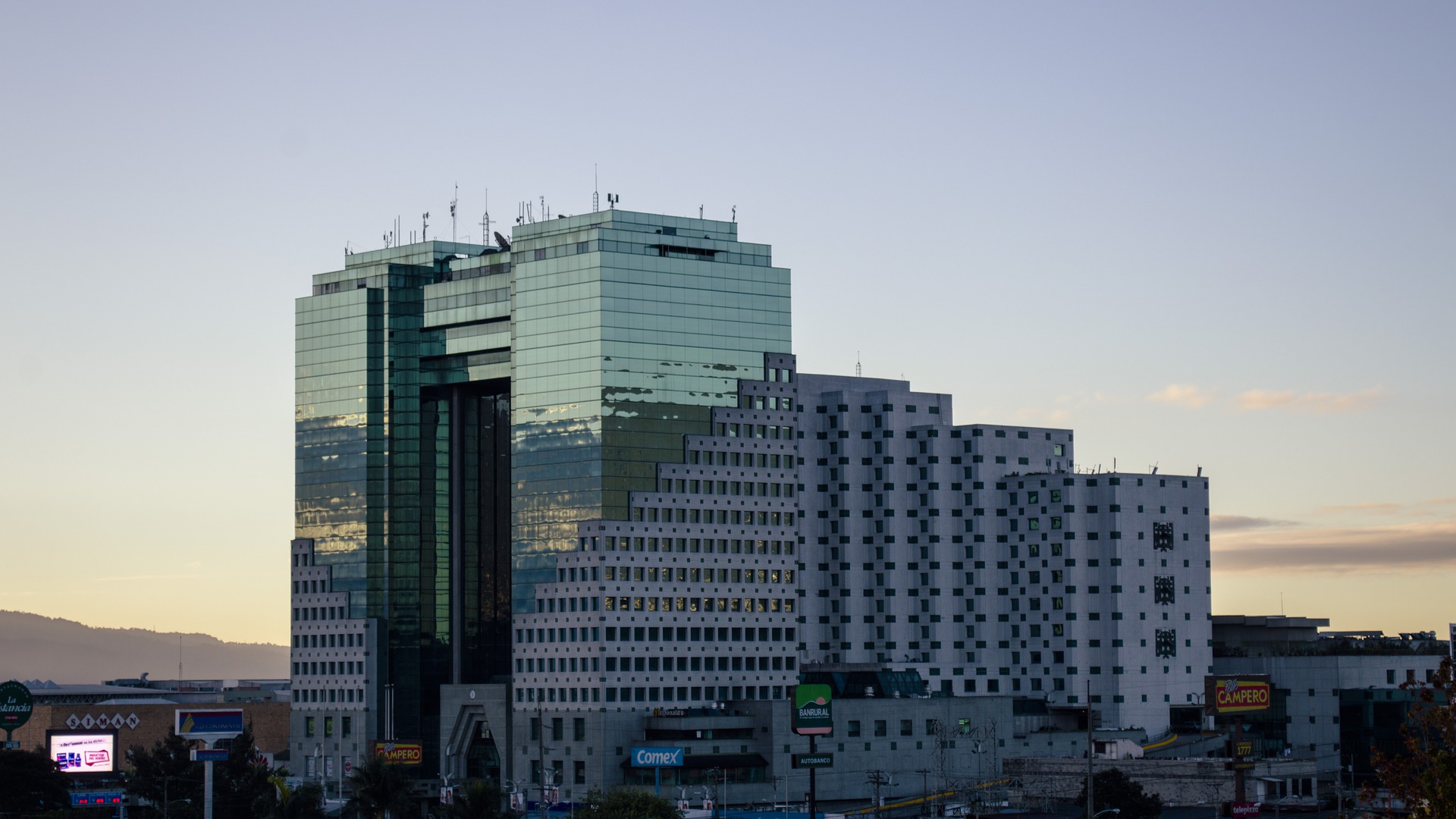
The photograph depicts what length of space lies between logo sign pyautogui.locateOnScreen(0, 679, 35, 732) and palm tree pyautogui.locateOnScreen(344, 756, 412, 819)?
44.5 metres

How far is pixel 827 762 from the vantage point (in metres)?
180

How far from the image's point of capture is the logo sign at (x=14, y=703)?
190750 mm

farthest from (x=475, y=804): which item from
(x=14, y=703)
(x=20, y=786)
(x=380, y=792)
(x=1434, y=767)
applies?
(x=1434, y=767)

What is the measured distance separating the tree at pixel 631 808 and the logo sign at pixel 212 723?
114 feet

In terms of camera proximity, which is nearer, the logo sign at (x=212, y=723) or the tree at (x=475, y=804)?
the tree at (x=475, y=804)

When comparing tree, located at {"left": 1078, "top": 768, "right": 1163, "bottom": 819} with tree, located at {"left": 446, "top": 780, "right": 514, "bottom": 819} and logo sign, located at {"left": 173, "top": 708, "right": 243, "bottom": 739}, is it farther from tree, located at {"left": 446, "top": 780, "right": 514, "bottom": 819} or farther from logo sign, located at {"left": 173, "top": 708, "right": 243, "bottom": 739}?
logo sign, located at {"left": 173, "top": 708, "right": 243, "bottom": 739}

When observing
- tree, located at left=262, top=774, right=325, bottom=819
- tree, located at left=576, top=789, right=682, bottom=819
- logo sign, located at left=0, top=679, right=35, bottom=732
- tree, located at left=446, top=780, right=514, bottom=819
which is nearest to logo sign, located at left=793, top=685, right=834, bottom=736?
tree, located at left=576, top=789, right=682, bottom=819

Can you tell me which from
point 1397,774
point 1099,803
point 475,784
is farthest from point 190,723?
point 1397,774

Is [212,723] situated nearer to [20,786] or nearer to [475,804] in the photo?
[20,786]

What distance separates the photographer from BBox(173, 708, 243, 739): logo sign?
18225 cm

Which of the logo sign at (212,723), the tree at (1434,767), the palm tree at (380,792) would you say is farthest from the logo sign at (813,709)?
the tree at (1434,767)

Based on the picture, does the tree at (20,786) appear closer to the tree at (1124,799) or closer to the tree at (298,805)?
the tree at (298,805)

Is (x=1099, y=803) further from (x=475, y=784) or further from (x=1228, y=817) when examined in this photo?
(x=475, y=784)

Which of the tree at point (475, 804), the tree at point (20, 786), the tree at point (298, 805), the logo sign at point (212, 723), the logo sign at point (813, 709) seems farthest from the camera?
the tree at point (20, 786)
